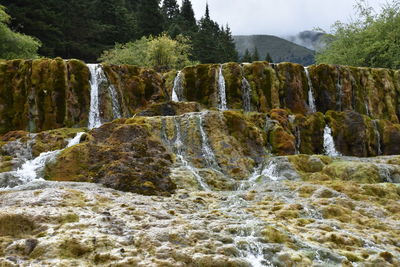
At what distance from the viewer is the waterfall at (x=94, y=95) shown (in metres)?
24.6

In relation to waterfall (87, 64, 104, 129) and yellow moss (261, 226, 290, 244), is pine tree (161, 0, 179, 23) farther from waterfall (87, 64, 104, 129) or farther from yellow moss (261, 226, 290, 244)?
yellow moss (261, 226, 290, 244)

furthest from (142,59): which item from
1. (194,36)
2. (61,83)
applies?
(194,36)

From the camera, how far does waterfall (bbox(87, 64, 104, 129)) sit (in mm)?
24578

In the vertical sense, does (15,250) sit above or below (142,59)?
below

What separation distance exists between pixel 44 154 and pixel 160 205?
8007 millimetres

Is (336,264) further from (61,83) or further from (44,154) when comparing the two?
(61,83)

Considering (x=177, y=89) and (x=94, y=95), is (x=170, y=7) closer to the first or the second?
(x=177, y=89)

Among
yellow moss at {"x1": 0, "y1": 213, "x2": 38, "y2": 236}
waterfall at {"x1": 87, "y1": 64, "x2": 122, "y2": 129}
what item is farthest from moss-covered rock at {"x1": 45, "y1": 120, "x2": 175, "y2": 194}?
waterfall at {"x1": 87, "y1": 64, "x2": 122, "y2": 129}

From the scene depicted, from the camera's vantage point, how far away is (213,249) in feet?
24.3

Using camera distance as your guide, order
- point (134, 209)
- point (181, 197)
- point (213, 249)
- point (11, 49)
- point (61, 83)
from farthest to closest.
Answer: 1. point (11, 49)
2. point (61, 83)
3. point (181, 197)
4. point (134, 209)
5. point (213, 249)

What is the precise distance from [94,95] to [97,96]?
0.22 m

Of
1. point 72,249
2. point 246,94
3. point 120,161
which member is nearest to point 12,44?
point 246,94

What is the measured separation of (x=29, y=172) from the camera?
14.2 meters

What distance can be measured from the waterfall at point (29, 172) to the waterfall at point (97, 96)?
864 cm
